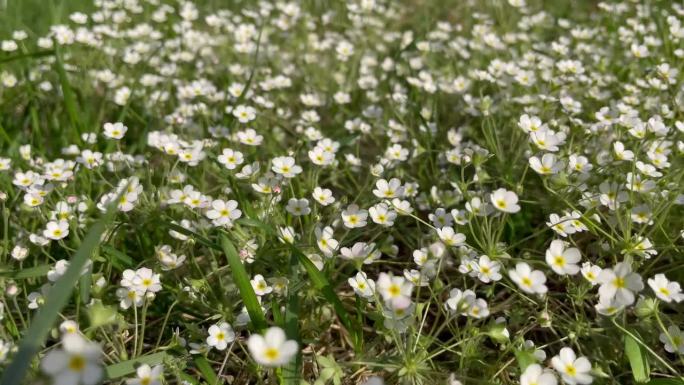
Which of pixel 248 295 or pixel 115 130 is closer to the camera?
pixel 248 295

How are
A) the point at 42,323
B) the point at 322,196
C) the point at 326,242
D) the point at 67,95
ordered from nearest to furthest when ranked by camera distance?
the point at 42,323 → the point at 326,242 → the point at 322,196 → the point at 67,95

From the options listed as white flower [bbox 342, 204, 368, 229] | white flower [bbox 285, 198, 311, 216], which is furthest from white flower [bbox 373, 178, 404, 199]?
white flower [bbox 285, 198, 311, 216]

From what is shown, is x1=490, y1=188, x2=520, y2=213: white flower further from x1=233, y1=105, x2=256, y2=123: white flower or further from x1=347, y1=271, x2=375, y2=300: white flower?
x1=233, y1=105, x2=256, y2=123: white flower

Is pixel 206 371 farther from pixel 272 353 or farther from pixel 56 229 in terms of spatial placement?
→ pixel 56 229

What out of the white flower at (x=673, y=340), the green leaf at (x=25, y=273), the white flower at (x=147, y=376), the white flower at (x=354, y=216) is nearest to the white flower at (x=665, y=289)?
the white flower at (x=673, y=340)

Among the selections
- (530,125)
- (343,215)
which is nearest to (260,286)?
(343,215)

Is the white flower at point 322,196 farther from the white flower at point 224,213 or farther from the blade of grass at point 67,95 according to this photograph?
the blade of grass at point 67,95

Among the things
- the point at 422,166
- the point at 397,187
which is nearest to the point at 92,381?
the point at 397,187

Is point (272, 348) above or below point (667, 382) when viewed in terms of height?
above
